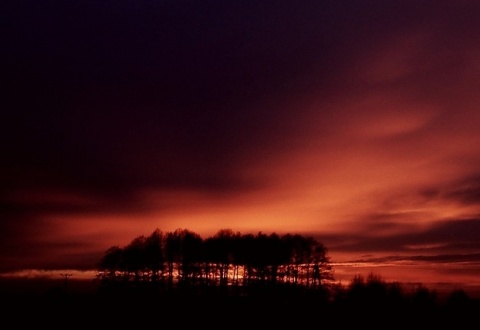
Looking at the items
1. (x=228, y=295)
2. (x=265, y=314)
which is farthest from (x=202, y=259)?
(x=265, y=314)

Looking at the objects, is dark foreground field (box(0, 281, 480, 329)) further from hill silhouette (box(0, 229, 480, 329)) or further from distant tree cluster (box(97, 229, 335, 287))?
distant tree cluster (box(97, 229, 335, 287))

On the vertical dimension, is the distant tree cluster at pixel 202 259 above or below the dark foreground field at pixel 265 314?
above

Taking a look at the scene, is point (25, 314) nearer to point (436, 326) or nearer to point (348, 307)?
point (348, 307)

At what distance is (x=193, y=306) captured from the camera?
7250 centimetres

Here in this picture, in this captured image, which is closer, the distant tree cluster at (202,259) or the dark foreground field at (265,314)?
the dark foreground field at (265,314)

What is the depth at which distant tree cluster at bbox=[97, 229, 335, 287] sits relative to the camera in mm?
107375

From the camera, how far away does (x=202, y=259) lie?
11381 centimetres

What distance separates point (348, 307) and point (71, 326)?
3182cm

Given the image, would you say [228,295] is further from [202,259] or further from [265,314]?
[265,314]

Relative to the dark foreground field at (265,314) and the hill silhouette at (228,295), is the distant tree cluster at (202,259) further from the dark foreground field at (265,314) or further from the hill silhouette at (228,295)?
the dark foreground field at (265,314)

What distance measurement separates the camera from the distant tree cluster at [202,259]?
107375 millimetres

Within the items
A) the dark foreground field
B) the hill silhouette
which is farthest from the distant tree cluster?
the dark foreground field

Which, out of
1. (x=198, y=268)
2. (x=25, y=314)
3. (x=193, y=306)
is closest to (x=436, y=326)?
(x=193, y=306)

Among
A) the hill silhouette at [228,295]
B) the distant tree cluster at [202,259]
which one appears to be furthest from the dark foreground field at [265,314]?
the distant tree cluster at [202,259]
